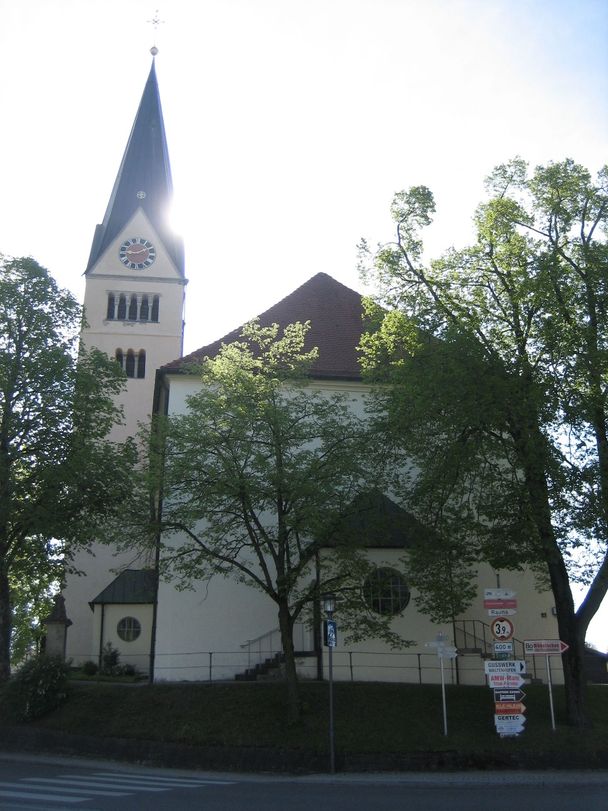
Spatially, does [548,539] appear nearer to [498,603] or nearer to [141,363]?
[498,603]

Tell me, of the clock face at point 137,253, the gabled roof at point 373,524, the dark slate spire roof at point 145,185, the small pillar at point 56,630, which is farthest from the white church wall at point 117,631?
the clock face at point 137,253

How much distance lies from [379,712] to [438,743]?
2008mm

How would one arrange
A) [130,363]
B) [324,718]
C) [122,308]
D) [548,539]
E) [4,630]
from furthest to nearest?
[122,308], [130,363], [4,630], [324,718], [548,539]

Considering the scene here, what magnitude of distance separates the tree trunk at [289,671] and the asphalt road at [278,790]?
2.15 m

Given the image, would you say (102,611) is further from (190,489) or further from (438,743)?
(438,743)

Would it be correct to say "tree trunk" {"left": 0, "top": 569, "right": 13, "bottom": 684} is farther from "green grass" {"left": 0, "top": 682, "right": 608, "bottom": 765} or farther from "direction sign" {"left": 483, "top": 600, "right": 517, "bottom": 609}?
"direction sign" {"left": 483, "top": 600, "right": 517, "bottom": 609}

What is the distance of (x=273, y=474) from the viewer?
19.6m

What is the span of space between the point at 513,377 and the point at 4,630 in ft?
49.4

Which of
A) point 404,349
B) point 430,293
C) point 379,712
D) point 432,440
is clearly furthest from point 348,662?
point 430,293

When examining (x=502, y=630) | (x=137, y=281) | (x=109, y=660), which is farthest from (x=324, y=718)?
(x=137, y=281)

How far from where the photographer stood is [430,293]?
72.6ft

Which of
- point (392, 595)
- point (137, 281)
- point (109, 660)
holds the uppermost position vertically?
point (137, 281)

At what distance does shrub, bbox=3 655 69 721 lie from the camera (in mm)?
22016

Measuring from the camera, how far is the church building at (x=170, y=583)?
2483 cm
